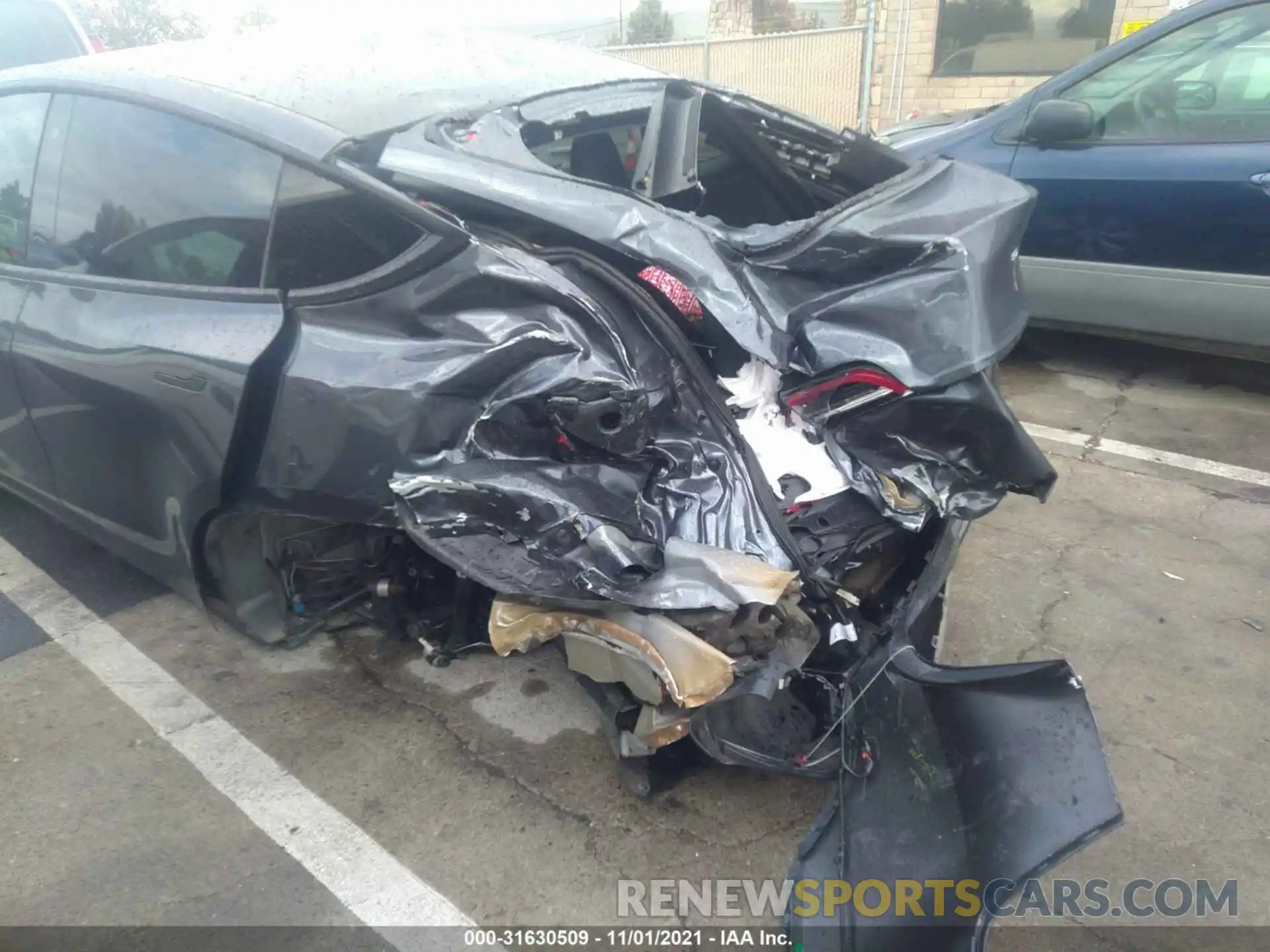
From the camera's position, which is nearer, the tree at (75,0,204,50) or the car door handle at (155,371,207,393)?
the car door handle at (155,371,207,393)

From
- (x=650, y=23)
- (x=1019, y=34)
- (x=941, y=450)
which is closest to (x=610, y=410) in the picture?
(x=941, y=450)

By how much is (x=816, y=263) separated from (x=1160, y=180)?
2.84 metres

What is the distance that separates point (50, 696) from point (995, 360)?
2.94 meters

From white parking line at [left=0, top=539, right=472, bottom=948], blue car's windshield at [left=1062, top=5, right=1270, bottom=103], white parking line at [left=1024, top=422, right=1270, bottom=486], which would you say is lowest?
white parking line at [left=0, top=539, right=472, bottom=948]

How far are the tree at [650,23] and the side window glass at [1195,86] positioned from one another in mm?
14184

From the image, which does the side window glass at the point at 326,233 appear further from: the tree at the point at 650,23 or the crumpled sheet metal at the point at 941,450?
the tree at the point at 650,23

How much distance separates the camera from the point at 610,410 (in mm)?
2076

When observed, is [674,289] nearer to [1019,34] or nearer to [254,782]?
[254,782]

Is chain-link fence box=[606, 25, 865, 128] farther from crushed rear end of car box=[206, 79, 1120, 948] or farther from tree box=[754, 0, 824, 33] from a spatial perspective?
crushed rear end of car box=[206, 79, 1120, 948]

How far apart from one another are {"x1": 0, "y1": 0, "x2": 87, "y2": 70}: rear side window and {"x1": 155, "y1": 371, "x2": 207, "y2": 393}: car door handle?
17.6ft

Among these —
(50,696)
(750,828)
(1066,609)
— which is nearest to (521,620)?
(750,828)

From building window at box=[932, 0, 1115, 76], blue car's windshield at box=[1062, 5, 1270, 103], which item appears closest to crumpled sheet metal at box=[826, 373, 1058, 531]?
blue car's windshield at box=[1062, 5, 1270, 103]

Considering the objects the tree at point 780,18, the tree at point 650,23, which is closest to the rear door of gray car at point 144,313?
the tree at point 780,18

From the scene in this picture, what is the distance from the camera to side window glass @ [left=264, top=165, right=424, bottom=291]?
7.25 ft
